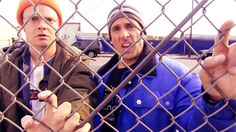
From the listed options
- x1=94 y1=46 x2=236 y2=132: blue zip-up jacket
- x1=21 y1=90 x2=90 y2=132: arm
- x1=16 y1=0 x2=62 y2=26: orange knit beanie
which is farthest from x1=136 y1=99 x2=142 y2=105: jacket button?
x1=16 y1=0 x2=62 y2=26: orange knit beanie

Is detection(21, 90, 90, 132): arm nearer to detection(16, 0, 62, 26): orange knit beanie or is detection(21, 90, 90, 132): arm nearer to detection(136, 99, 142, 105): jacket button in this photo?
detection(136, 99, 142, 105): jacket button

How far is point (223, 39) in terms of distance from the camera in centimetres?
115

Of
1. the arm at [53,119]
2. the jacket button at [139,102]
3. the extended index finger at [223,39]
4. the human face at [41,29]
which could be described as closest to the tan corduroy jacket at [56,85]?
the human face at [41,29]

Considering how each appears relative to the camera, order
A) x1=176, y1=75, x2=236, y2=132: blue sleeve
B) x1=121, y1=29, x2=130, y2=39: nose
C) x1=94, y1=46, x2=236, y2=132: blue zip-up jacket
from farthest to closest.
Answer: x1=121, y1=29, x2=130, y2=39: nose
x1=94, y1=46, x2=236, y2=132: blue zip-up jacket
x1=176, y1=75, x2=236, y2=132: blue sleeve

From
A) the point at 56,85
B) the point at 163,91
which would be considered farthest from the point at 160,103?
the point at 56,85

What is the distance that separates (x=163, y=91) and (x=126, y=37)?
1.57ft

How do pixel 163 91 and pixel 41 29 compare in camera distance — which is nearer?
pixel 163 91

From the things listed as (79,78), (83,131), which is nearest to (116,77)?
Answer: (79,78)

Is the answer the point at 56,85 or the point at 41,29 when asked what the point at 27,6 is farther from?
the point at 56,85

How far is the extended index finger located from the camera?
1.12m

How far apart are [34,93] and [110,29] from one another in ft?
2.27

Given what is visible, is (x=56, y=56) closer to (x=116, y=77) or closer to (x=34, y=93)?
(x=34, y=93)

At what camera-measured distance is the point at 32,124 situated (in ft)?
3.85

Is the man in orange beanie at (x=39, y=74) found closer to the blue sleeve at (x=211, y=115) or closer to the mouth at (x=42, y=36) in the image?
the mouth at (x=42, y=36)
